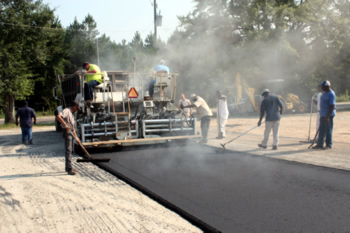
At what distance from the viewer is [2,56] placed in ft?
68.9

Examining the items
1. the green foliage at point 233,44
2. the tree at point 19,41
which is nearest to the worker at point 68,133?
the green foliage at point 233,44

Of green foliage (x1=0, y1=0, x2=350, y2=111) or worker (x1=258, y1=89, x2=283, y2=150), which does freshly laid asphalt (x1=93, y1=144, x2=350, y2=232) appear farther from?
green foliage (x1=0, y1=0, x2=350, y2=111)

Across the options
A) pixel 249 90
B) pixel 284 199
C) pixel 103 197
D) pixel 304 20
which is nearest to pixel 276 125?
pixel 284 199

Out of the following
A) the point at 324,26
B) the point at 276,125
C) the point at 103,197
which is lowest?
the point at 103,197

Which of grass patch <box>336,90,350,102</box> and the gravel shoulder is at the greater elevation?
grass patch <box>336,90,350,102</box>

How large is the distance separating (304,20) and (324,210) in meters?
16.8

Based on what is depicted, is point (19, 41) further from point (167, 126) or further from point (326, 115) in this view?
point (326, 115)

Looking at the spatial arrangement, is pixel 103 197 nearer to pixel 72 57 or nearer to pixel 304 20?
pixel 304 20

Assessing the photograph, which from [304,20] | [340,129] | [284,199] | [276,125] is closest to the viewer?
[284,199]

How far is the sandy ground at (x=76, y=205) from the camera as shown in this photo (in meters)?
3.81

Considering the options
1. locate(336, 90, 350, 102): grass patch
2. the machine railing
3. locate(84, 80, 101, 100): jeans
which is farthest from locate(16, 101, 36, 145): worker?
locate(336, 90, 350, 102): grass patch

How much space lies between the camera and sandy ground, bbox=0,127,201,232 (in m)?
3.81

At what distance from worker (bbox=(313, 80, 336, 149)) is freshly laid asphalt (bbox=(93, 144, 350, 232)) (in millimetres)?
1848

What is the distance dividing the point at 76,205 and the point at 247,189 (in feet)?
7.91
